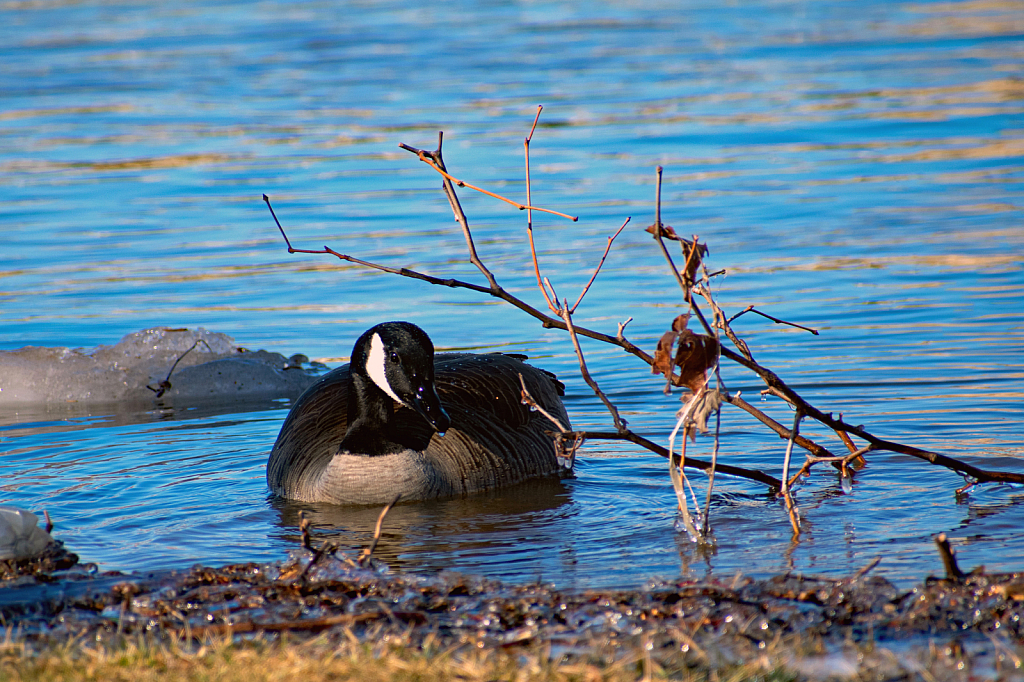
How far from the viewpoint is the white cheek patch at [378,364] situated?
707 centimetres

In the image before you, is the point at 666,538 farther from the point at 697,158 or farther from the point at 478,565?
the point at 697,158

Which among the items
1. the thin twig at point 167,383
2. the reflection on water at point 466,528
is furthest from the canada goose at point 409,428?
the thin twig at point 167,383

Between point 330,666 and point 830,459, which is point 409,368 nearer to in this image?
point 830,459

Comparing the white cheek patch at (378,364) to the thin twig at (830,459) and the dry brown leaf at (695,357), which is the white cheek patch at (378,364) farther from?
the thin twig at (830,459)

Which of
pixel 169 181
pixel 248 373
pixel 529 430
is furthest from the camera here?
pixel 169 181

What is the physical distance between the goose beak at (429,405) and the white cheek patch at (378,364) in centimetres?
14

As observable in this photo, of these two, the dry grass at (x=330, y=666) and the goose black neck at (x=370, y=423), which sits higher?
the goose black neck at (x=370, y=423)

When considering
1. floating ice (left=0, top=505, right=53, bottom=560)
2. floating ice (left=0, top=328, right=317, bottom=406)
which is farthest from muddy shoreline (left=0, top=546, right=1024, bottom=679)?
floating ice (left=0, top=328, right=317, bottom=406)

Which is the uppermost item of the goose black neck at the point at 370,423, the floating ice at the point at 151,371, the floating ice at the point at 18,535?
the floating ice at the point at 151,371

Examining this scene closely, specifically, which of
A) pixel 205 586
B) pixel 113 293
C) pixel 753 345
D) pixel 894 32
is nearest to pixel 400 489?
pixel 205 586

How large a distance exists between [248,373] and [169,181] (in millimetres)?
7762

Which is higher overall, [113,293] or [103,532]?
[113,293]

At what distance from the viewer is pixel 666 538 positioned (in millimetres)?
6086

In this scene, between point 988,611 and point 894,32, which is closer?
point 988,611
